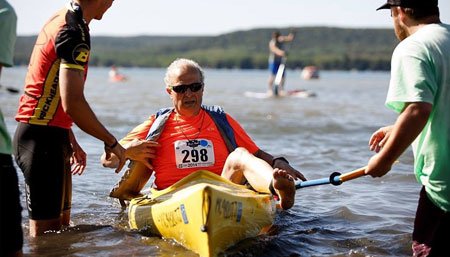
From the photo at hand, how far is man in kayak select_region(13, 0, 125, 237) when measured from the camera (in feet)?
15.6

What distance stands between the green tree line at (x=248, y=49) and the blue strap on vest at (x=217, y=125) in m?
105

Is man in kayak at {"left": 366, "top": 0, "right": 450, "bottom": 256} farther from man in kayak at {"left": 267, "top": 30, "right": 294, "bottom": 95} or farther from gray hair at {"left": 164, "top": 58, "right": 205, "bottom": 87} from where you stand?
man in kayak at {"left": 267, "top": 30, "right": 294, "bottom": 95}

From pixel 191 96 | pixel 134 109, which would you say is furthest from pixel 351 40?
pixel 191 96

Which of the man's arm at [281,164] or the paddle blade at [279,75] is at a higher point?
the man's arm at [281,164]

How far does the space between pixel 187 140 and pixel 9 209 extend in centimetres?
294

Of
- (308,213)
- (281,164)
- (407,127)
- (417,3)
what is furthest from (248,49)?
(407,127)

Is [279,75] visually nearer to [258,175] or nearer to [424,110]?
[258,175]

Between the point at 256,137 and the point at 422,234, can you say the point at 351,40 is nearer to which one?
the point at 256,137

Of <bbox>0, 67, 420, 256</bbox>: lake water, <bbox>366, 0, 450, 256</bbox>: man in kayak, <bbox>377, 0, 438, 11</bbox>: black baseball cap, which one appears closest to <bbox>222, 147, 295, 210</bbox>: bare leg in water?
<bbox>0, 67, 420, 256</bbox>: lake water

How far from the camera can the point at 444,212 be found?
3.84 meters

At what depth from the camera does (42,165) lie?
512 cm

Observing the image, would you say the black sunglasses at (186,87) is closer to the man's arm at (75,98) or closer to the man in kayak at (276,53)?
the man's arm at (75,98)

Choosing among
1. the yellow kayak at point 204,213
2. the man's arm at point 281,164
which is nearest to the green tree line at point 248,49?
the man's arm at point 281,164

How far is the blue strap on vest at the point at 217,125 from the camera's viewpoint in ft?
21.1
